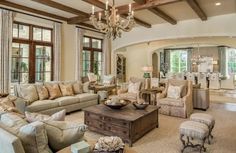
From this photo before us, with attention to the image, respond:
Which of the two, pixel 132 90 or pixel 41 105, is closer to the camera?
pixel 41 105

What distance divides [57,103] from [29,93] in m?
0.78

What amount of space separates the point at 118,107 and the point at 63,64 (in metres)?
4.23

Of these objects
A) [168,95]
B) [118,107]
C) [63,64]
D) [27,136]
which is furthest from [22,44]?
[27,136]

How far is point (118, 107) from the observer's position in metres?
4.26

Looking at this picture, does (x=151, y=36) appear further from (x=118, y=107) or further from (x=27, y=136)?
(x=27, y=136)

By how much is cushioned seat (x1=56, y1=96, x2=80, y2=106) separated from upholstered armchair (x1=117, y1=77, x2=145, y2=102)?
4.97ft

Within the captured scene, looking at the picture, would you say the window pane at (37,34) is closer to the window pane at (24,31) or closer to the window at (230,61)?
the window pane at (24,31)

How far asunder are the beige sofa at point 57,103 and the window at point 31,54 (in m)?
1.42

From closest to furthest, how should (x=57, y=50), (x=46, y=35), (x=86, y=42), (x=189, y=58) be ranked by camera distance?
1. (x=46, y=35)
2. (x=57, y=50)
3. (x=86, y=42)
4. (x=189, y=58)

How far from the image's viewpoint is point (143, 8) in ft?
18.3

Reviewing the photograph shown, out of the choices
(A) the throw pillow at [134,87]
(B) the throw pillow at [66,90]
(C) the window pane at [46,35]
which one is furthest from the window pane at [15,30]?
(A) the throw pillow at [134,87]

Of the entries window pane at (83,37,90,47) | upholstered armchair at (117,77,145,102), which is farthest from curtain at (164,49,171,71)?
upholstered armchair at (117,77,145,102)

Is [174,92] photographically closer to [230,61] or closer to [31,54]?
[31,54]

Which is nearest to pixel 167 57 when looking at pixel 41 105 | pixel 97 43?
pixel 97 43
